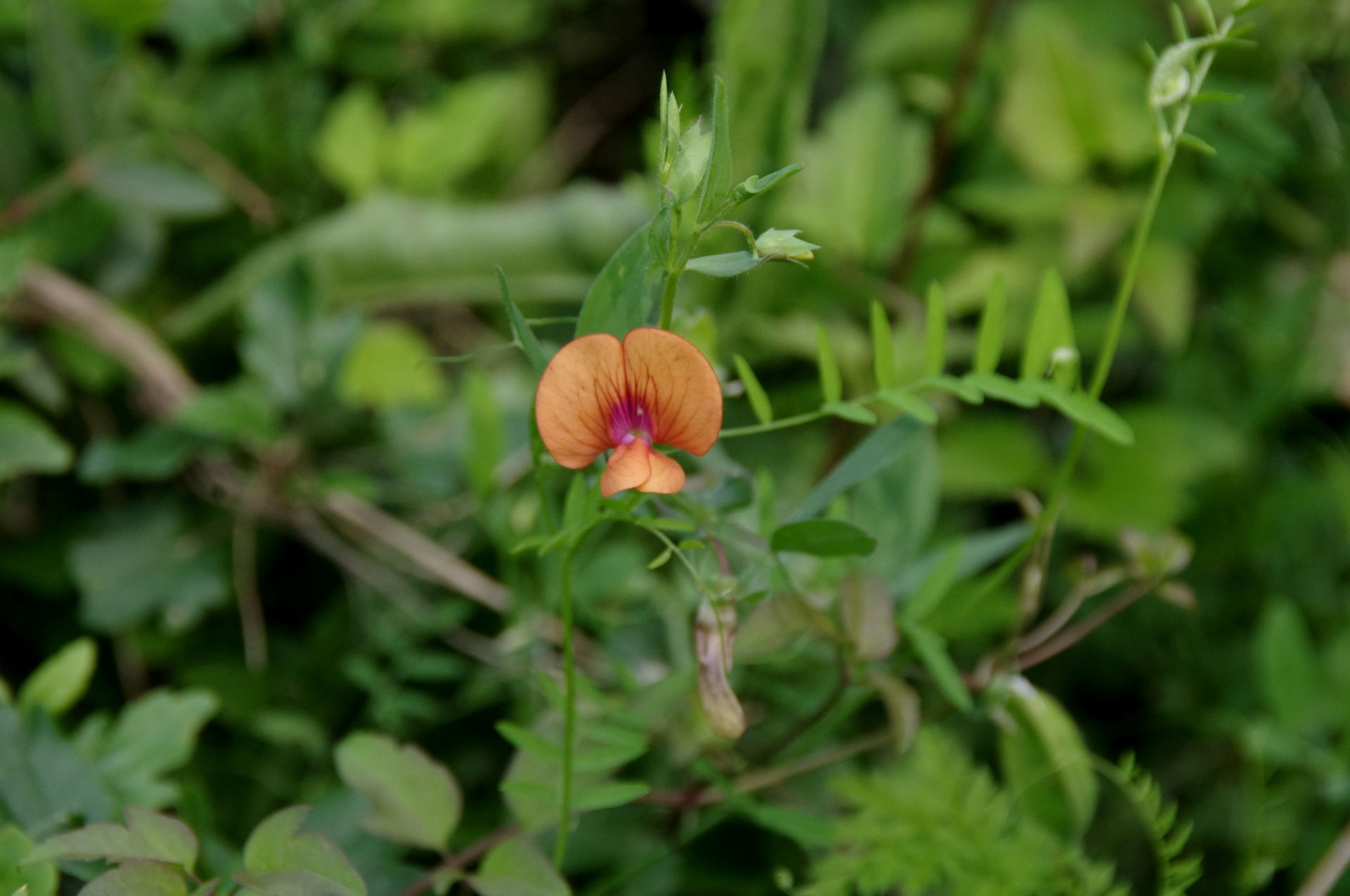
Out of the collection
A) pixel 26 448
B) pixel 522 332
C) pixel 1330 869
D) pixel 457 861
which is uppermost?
pixel 522 332

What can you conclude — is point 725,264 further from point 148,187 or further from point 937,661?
point 148,187

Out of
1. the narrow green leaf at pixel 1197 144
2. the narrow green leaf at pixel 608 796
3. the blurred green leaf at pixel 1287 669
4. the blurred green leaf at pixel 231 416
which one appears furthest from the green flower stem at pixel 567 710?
the blurred green leaf at pixel 1287 669

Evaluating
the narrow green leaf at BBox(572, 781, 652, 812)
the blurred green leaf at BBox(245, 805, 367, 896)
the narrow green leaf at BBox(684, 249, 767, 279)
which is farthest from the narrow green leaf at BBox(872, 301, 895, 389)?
the blurred green leaf at BBox(245, 805, 367, 896)

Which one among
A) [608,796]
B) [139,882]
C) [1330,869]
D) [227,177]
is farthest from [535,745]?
[227,177]

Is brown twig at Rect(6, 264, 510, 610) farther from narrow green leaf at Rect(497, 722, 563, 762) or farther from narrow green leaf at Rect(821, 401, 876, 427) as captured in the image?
narrow green leaf at Rect(821, 401, 876, 427)

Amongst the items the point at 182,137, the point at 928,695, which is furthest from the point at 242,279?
the point at 928,695
